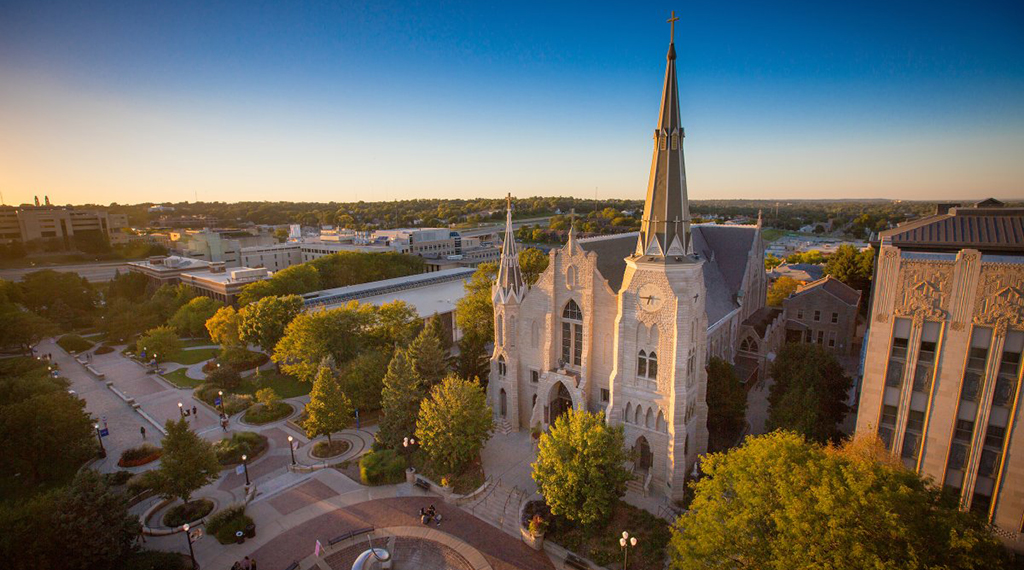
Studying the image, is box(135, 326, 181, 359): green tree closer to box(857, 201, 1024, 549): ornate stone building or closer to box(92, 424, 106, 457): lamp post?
box(92, 424, 106, 457): lamp post

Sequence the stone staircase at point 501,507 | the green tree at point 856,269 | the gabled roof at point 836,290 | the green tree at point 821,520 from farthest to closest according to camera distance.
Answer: the green tree at point 856,269 < the gabled roof at point 836,290 < the stone staircase at point 501,507 < the green tree at point 821,520

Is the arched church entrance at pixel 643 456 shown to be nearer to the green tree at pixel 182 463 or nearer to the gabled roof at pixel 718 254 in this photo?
the gabled roof at pixel 718 254

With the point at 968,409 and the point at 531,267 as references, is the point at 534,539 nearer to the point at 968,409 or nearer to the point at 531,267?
the point at 968,409

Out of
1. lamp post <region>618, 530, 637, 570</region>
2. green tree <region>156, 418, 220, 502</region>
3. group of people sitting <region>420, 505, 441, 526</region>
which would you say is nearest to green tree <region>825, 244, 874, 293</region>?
lamp post <region>618, 530, 637, 570</region>

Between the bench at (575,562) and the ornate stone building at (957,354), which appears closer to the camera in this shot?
the ornate stone building at (957,354)

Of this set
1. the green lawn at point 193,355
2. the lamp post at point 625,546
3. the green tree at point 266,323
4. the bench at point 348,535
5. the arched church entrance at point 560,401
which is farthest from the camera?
the green lawn at point 193,355

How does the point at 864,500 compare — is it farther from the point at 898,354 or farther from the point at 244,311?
the point at 244,311

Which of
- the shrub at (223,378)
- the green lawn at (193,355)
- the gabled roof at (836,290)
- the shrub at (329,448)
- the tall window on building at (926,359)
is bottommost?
the green lawn at (193,355)

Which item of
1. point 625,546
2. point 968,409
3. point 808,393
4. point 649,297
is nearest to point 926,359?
point 968,409

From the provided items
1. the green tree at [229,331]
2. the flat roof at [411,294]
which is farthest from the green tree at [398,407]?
the green tree at [229,331]
